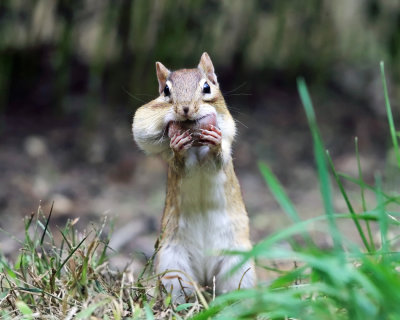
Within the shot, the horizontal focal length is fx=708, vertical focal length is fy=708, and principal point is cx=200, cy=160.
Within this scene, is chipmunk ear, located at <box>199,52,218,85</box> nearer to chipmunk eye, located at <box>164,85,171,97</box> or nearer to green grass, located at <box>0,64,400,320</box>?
chipmunk eye, located at <box>164,85,171,97</box>

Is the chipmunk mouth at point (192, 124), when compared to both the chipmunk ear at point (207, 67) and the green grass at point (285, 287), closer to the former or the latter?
the chipmunk ear at point (207, 67)

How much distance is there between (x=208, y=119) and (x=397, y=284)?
1.62 meters

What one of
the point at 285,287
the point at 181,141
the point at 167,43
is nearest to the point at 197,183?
the point at 181,141

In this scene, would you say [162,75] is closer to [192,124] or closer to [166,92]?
[166,92]

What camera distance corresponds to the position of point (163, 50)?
7.13 meters

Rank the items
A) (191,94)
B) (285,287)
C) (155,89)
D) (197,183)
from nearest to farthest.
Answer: (285,287), (191,94), (197,183), (155,89)

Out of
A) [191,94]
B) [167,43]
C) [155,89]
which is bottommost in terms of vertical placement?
[191,94]

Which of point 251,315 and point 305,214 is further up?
point 305,214

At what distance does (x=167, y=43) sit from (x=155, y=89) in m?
0.51

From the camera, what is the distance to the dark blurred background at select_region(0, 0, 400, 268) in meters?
6.65

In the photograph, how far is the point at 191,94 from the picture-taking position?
3.33m

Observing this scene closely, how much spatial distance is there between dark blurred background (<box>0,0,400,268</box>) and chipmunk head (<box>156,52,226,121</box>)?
258 cm

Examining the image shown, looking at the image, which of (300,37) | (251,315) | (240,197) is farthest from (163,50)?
(251,315)

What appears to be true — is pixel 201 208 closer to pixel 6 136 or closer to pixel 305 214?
pixel 305 214
